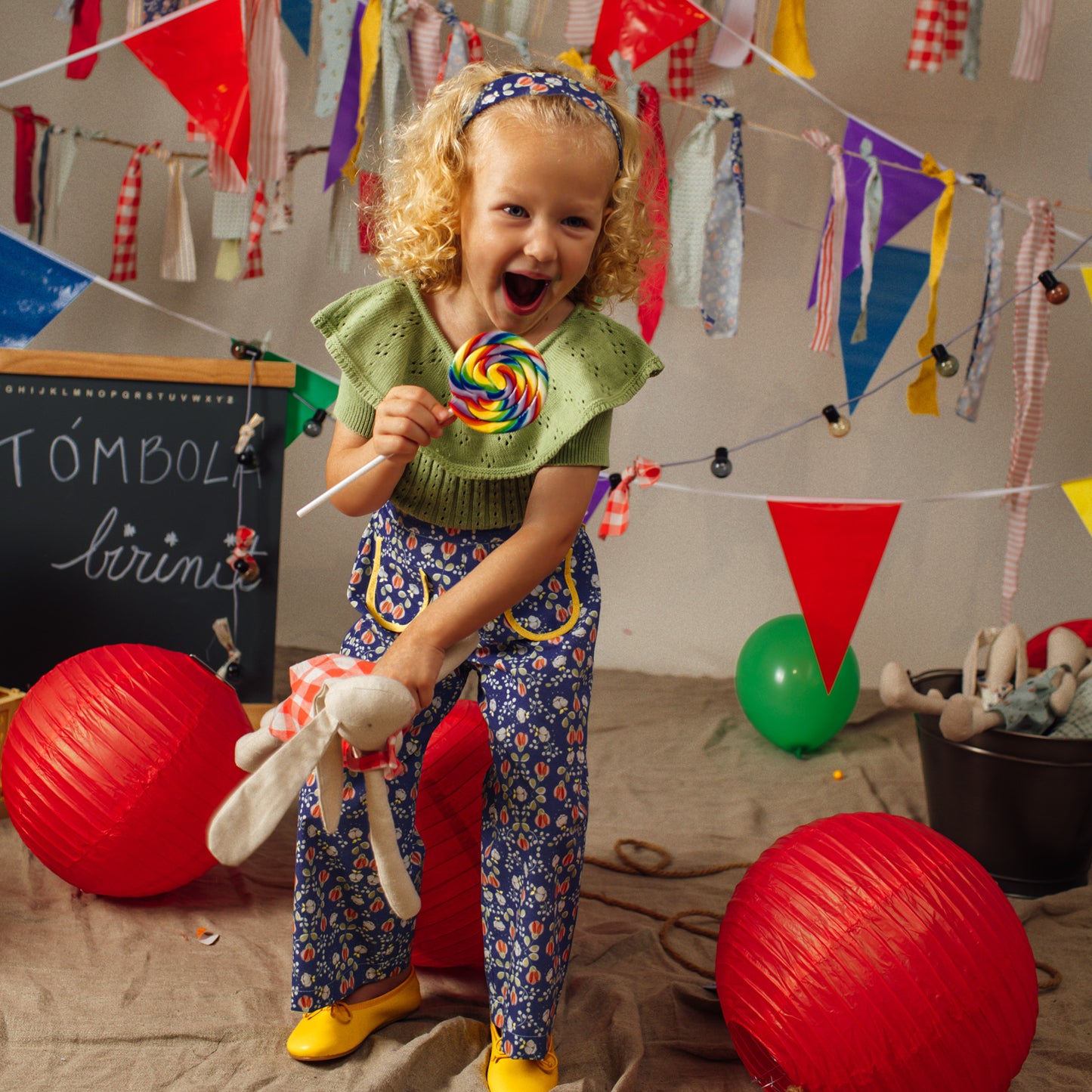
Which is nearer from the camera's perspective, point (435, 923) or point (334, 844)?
point (334, 844)

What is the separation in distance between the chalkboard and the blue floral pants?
3.20 ft

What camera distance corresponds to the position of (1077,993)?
1770 mm

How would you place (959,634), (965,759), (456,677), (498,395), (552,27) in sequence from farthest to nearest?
(959,634) → (552,27) → (965,759) → (456,677) → (498,395)

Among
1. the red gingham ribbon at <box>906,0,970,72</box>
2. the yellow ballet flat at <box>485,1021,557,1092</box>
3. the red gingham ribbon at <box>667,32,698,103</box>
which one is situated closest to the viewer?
the yellow ballet flat at <box>485,1021,557,1092</box>

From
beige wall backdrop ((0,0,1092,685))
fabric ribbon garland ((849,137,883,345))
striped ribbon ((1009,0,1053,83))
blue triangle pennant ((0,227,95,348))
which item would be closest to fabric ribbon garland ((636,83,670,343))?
fabric ribbon garland ((849,137,883,345))

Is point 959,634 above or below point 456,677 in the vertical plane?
below

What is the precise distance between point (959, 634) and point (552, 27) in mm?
2280

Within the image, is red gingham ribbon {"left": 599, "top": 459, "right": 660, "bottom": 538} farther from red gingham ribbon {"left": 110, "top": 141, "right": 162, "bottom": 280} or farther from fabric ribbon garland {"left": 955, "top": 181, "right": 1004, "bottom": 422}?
red gingham ribbon {"left": 110, "top": 141, "right": 162, "bottom": 280}

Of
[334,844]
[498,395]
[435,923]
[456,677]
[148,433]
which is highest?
[498,395]

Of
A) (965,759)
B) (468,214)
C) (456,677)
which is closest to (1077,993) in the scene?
(965,759)

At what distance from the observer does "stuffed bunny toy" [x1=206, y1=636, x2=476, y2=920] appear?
114 cm

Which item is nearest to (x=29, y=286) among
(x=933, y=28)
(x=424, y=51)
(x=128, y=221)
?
(x=128, y=221)

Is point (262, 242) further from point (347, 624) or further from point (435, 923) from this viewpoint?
point (435, 923)

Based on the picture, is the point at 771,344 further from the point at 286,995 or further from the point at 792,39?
the point at 286,995
